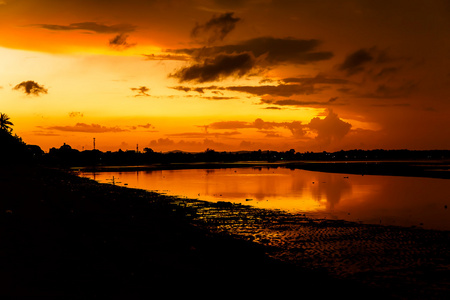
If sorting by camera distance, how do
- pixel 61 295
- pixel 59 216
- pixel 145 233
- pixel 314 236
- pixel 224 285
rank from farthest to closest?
1. pixel 314 236
2. pixel 59 216
3. pixel 145 233
4. pixel 224 285
5. pixel 61 295

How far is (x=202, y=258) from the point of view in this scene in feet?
51.2

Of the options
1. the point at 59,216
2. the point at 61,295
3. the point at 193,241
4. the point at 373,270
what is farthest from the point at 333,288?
the point at 59,216

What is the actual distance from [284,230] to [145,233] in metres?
9.54

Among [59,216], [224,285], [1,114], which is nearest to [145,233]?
[59,216]

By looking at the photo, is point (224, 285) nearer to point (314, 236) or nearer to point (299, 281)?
point (299, 281)

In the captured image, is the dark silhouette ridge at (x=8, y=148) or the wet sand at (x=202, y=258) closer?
the wet sand at (x=202, y=258)

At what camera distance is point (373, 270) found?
16.4 metres

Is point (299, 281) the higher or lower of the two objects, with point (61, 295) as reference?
lower

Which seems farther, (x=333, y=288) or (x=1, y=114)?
(x=1, y=114)

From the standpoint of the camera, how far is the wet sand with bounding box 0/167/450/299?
11.5m

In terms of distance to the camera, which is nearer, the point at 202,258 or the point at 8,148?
the point at 202,258

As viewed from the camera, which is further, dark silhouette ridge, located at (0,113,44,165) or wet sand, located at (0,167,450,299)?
dark silhouette ridge, located at (0,113,44,165)

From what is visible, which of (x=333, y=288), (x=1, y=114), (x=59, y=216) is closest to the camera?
(x=333, y=288)

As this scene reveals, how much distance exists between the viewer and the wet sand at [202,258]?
11.5m
